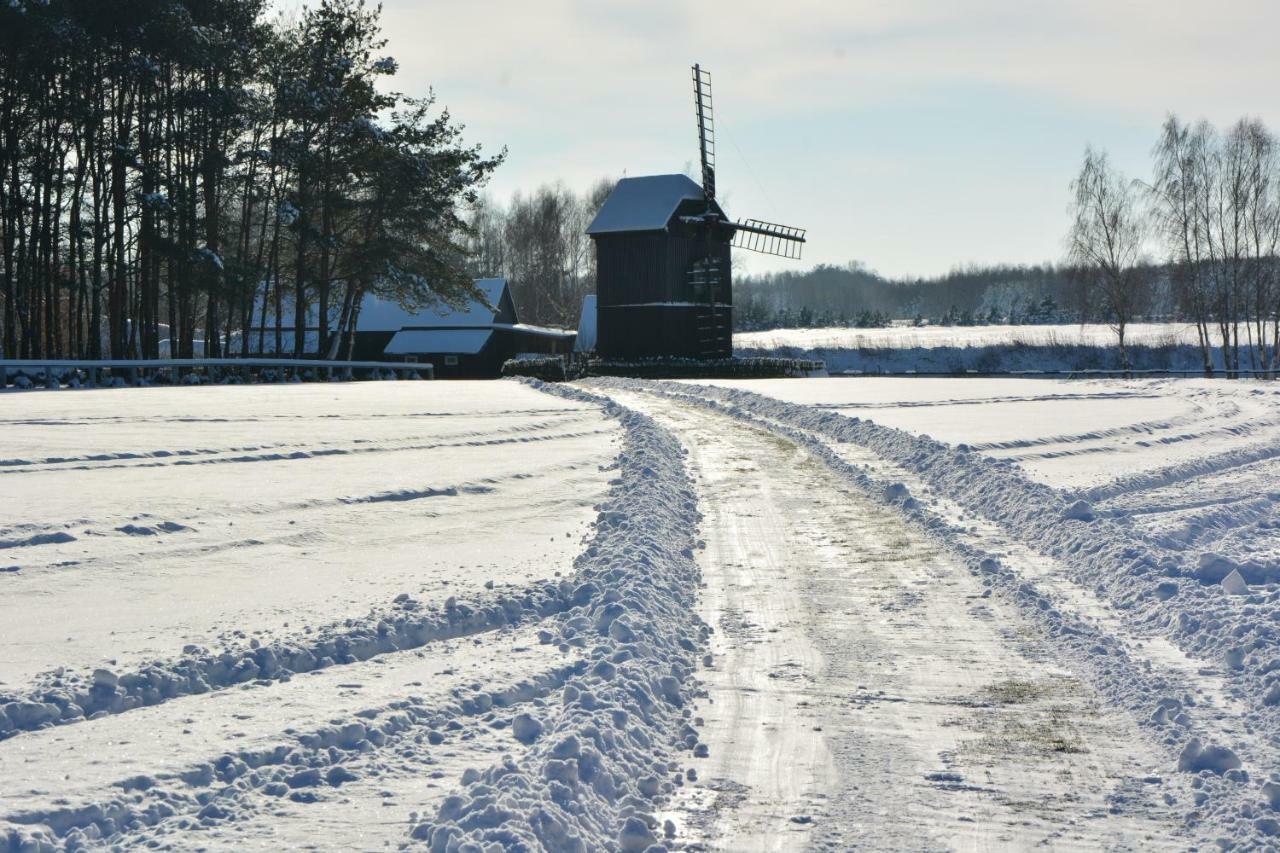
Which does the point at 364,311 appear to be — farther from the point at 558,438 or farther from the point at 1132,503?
the point at 1132,503

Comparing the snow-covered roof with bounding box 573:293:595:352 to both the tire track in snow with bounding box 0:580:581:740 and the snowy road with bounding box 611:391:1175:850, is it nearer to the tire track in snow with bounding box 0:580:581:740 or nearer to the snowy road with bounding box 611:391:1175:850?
the snowy road with bounding box 611:391:1175:850

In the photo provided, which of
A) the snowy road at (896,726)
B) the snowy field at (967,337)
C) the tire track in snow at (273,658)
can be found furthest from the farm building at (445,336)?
the tire track in snow at (273,658)

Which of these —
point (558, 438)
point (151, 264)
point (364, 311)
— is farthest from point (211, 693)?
point (364, 311)

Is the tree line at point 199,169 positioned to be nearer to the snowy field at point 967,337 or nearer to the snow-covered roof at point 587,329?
the snow-covered roof at point 587,329

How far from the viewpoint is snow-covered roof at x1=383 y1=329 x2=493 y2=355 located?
55125 millimetres

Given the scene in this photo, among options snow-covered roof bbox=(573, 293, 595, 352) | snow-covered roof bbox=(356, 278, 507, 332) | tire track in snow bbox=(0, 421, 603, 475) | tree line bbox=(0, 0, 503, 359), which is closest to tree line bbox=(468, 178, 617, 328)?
snow-covered roof bbox=(573, 293, 595, 352)

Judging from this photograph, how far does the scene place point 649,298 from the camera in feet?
153

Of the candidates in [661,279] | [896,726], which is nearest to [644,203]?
[661,279]

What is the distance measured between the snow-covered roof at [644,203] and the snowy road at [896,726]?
129ft

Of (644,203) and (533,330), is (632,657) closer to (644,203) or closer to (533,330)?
(644,203)

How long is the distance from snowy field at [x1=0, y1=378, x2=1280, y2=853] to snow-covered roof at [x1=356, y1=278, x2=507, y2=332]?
42994 millimetres

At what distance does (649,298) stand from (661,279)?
3.16ft

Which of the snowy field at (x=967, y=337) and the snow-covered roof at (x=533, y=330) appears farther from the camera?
the snowy field at (x=967, y=337)

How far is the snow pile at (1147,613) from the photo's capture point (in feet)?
15.3
